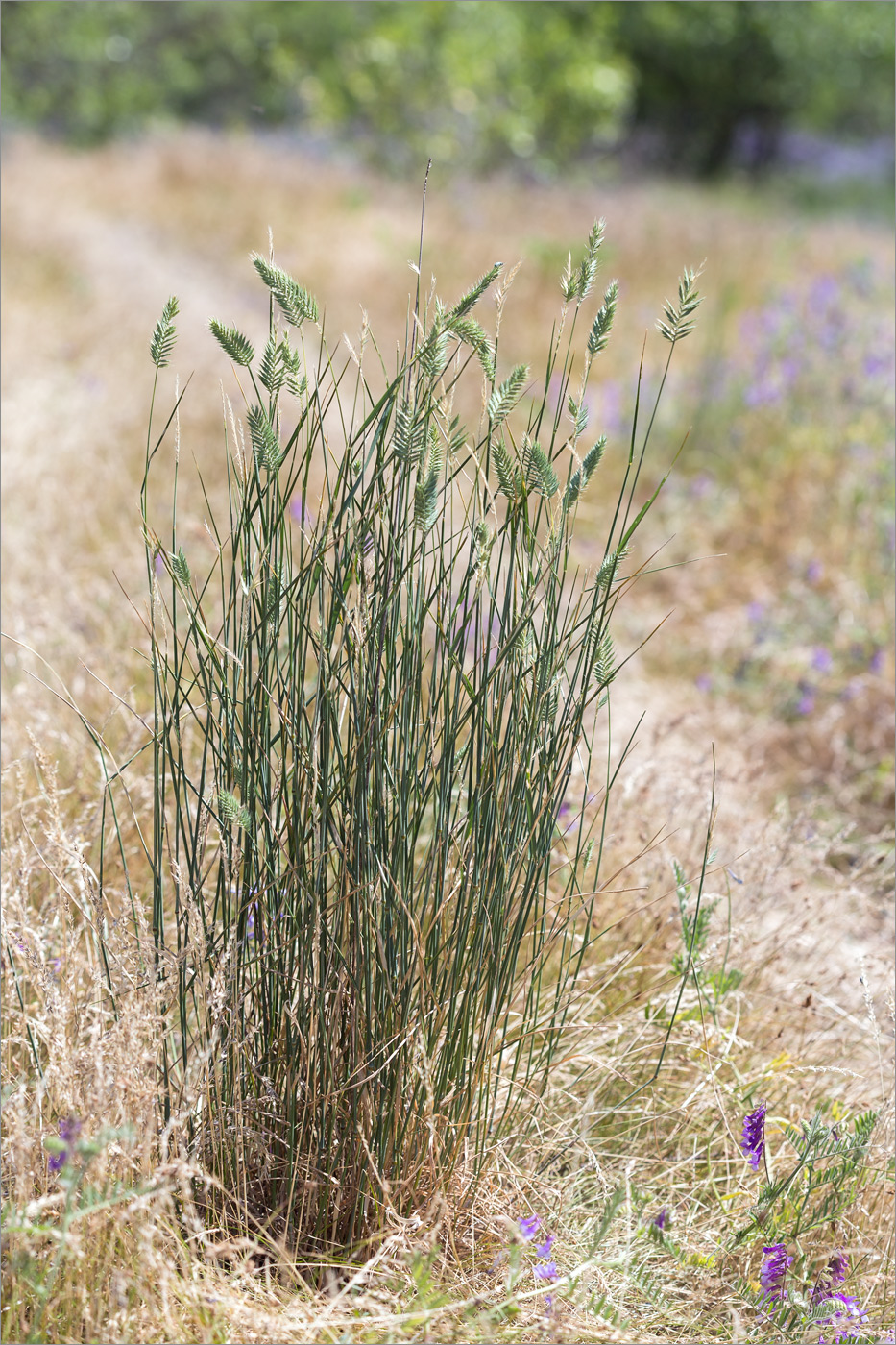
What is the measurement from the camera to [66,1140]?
1401 mm

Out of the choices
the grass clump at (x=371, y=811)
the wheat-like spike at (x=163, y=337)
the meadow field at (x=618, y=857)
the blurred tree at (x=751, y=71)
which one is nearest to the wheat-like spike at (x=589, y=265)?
the grass clump at (x=371, y=811)

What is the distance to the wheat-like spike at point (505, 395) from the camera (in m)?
1.38

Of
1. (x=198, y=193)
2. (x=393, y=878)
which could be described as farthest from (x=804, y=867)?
(x=198, y=193)

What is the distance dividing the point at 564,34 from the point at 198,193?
640 cm

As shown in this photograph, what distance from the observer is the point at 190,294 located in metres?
9.09

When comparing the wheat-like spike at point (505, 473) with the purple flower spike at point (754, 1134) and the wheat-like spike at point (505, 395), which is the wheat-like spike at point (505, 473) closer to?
the wheat-like spike at point (505, 395)

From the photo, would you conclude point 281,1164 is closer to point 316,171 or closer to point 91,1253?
point 91,1253

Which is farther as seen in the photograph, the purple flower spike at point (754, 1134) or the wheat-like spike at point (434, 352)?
the purple flower spike at point (754, 1134)

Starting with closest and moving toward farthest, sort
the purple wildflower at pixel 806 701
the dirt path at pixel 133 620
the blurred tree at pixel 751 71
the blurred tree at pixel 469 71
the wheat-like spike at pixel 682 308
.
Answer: the wheat-like spike at pixel 682 308 → the dirt path at pixel 133 620 → the purple wildflower at pixel 806 701 → the blurred tree at pixel 469 71 → the blurred tree at pixel 751 71

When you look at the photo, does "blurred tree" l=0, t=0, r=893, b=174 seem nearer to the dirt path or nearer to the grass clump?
the dirt path

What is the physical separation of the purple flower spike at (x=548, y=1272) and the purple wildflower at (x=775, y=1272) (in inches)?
10.6

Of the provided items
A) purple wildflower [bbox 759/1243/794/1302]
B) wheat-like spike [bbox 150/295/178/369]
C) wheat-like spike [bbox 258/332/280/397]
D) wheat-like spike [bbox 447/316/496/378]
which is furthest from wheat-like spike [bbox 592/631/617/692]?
purple wildflower [bbox 759/1243/794/1302]

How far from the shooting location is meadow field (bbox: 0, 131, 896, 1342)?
143 centimetres

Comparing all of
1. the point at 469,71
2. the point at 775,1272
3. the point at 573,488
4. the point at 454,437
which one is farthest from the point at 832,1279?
the point at 469,71
